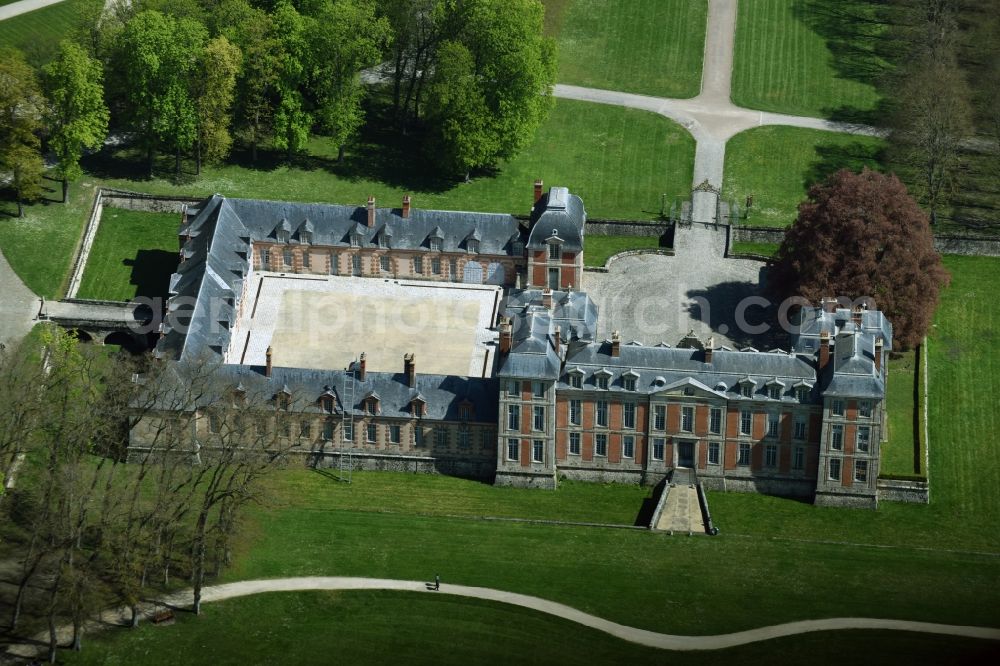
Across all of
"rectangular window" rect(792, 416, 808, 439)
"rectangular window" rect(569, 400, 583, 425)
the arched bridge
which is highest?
the arched bridge

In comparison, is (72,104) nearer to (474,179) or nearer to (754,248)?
(474,179)

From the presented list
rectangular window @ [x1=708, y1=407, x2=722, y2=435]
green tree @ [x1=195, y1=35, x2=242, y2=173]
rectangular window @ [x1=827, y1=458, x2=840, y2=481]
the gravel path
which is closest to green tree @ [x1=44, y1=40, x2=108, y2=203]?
green tree @ [x1=195, y1=35, x2=242, y2=173]

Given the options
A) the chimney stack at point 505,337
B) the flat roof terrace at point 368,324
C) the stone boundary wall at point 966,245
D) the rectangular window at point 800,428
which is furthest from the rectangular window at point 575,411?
the stone boundary wall at point 966,245

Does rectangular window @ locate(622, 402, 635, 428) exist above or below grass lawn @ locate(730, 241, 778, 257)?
below

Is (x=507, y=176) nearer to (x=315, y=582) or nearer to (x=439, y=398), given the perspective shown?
(x=439, y=398)

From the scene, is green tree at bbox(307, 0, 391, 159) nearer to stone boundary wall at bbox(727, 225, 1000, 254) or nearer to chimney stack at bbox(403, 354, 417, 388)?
stone boundary wall at bbox(727, 225, 1000, 254)

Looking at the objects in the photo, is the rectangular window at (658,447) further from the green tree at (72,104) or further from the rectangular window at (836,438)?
the green tree at (72,104)
